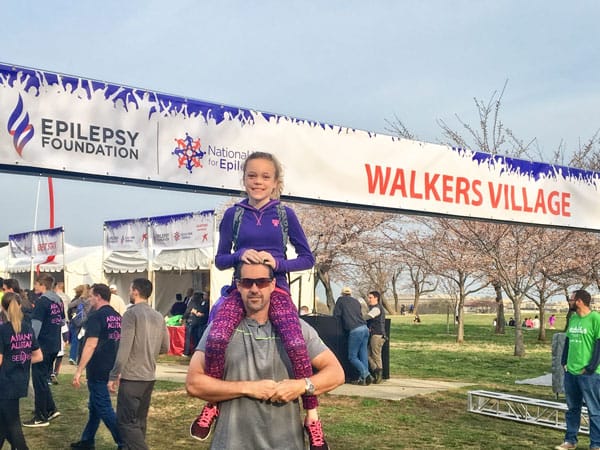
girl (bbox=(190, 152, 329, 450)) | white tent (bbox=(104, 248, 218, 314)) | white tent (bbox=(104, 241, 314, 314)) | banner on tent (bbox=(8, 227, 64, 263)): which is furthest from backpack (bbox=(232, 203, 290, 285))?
banner on tent (bbox=(8, 227, 64, 263))

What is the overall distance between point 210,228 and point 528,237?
33.1ft

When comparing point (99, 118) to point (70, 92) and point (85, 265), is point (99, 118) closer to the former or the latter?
point (70, 92)

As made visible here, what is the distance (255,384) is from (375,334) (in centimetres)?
1151

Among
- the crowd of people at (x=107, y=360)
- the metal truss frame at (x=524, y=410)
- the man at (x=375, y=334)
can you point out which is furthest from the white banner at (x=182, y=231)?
the crowd of people at (x=107, y=360)

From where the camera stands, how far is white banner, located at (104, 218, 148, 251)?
72.2 ft

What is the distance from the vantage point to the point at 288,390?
2.71 metres

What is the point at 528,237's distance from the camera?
2148 centimetres

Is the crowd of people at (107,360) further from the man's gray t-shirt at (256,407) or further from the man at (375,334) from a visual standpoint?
the man at (375,334)

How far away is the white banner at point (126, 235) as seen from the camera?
22000 mm

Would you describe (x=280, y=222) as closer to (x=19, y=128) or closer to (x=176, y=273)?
(x=19, y=128)

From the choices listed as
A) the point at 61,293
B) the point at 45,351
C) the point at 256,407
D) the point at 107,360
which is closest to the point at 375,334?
the point at 45,351

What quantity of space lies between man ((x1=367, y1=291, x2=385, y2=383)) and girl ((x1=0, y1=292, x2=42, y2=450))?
8.18 metres

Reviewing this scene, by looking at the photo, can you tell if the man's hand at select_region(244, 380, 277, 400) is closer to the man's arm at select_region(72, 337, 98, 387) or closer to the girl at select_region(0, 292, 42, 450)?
the girl at select_region(0, 292, 42, 450)

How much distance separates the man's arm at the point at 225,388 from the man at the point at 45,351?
730 cm
